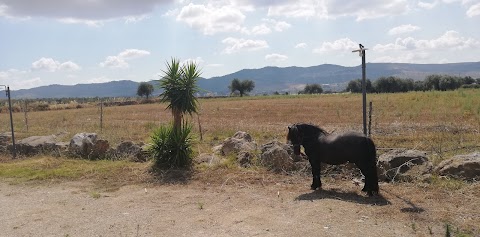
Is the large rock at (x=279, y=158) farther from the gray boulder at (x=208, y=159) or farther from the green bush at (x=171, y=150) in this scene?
the green bush at (x=171, y=150)

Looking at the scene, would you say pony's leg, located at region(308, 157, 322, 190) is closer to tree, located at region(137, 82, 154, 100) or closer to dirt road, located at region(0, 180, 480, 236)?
dirt road, located at region(0, 180, 480, 236)

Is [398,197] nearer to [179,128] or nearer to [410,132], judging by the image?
[179,128]

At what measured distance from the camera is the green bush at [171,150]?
1172 cm

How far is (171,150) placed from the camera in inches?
462

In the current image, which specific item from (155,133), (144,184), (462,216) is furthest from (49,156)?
(462,216)

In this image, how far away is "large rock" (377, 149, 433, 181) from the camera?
9062 mm

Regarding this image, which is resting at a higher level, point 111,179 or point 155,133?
point 155,133

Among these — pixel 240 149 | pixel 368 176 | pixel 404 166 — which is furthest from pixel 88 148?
pixel 404 166

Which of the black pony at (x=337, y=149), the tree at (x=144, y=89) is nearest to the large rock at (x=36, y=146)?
the black pony at (x=337, y=149)

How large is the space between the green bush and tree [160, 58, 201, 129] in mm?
780

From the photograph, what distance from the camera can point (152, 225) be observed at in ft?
23.6

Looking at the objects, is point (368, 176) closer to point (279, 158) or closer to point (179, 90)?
point (279, 158)

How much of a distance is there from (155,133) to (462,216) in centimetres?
819

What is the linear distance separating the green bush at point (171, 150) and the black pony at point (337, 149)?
3673 millimetres
